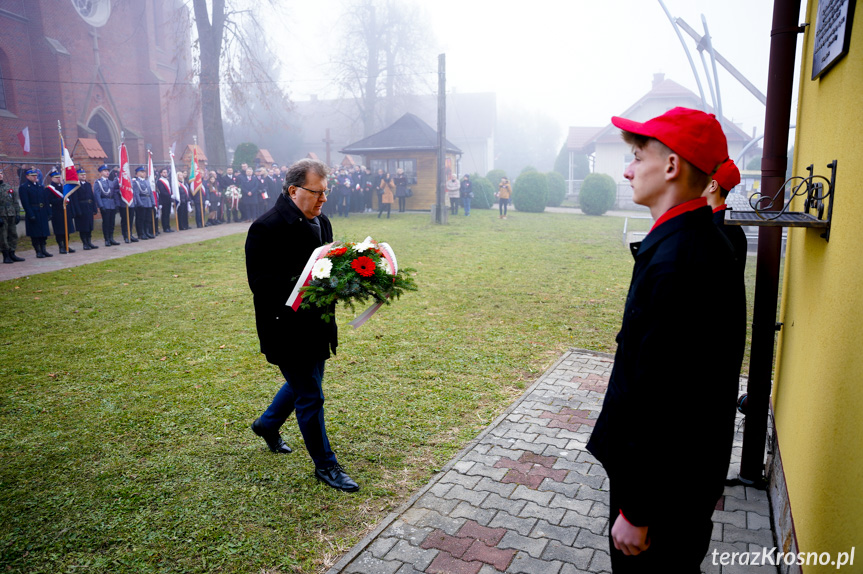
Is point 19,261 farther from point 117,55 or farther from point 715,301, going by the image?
point 117,55

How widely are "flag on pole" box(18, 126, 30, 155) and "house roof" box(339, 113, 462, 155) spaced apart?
14493 mm

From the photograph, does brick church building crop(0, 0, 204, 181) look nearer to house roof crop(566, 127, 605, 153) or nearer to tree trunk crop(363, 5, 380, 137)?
tree trunk crop(363, 5, 380, 137)

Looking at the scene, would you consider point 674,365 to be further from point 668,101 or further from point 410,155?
point 668,101

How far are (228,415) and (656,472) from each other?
428 cm

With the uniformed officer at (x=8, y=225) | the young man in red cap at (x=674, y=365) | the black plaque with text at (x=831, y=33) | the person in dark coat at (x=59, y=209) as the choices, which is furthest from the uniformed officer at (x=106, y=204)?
the young man in red cap at (x=674, y=365)

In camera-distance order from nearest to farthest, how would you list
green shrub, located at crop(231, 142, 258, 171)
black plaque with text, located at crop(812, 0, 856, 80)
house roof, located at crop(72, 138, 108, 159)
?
black plaque with text, located at crop(812, 0, 856, 80), house roof, located at crop(72, 138, 108, 159), green shrub, located at crop(231, 142, 258, 171)

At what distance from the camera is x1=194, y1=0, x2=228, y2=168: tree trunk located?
28.8m

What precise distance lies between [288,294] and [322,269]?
1.22 feet

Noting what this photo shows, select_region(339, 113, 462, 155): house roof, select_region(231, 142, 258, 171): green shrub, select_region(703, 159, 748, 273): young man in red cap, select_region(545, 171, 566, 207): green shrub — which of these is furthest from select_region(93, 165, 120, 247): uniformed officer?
select_region(545, 171, 566, 207): green shrub

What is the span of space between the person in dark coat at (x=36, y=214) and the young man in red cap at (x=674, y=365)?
16674 mm

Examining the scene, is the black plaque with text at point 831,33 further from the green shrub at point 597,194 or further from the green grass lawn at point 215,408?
the green shrub at point 597,194

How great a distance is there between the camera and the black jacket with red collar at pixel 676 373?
1815 millimetres

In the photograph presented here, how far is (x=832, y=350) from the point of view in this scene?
2490mm

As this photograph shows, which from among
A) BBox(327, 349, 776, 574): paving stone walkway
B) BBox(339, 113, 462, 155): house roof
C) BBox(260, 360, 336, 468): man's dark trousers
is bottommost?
BBox(327, 349, 776, 574): paving stone walkway
